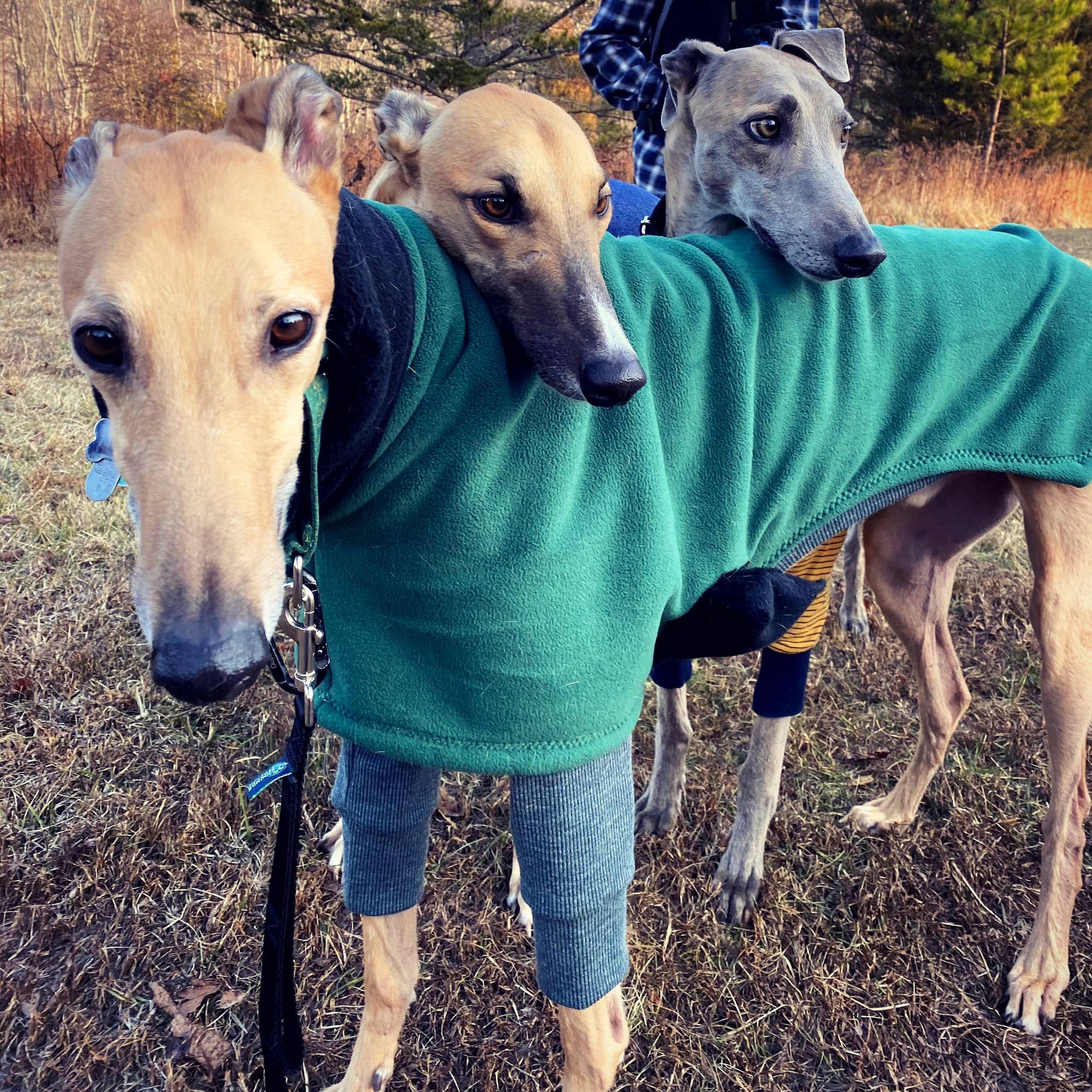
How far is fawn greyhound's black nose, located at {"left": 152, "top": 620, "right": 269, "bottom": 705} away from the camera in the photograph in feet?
2.89

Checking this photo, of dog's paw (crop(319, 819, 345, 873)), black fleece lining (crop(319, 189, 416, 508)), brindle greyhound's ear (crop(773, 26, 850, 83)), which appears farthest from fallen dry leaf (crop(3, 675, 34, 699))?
brindle greyhound's ear (crop(773, 26, 850, 83))

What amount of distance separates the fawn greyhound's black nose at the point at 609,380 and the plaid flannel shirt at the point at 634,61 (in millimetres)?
2112

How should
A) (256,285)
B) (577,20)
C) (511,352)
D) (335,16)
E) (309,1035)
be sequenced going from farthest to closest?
1. (577,20)
2. (335,16)
3. (309,1035)
4. (511,352)
5. (256,285)

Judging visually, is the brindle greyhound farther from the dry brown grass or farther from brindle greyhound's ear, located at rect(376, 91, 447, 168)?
the dry brown grass

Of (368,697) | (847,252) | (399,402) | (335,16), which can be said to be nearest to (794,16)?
(847,252)

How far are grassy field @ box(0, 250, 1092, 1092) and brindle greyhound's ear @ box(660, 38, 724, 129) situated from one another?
187 cm

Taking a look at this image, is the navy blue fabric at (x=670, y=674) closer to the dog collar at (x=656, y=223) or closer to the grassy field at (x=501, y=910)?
the grassy field at (x=501, y=910)

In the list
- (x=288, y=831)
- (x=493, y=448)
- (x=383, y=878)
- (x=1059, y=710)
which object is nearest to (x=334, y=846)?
(x=383, y=878)

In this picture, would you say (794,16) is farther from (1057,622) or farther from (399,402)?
(399,402)

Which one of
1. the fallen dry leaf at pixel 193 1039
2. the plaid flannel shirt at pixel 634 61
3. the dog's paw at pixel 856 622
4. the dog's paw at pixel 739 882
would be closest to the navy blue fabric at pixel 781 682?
the dog's paw at pixel 739 882

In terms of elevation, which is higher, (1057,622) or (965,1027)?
(1057,622)

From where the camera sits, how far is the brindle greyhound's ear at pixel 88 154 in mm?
1094

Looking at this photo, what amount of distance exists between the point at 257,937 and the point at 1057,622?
77.1 inches

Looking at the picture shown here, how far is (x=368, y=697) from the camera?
4.45 ft
